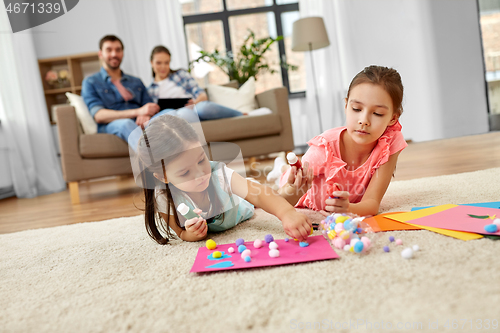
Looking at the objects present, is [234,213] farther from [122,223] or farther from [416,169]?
[416,169]

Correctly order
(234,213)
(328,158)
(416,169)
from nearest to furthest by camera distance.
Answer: (234,213) → (328,158) → (416,169)

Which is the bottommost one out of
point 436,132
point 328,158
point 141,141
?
point 436,132

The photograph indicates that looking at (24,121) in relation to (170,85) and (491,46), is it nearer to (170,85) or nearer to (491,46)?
(170,85)

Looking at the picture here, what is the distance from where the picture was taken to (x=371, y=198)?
102 cm

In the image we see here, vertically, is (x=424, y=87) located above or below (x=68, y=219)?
above

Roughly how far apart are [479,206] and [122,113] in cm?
195

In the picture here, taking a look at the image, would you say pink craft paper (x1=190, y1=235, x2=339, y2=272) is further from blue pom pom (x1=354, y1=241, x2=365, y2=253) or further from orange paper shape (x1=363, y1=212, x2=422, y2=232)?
orange paper shape (x1=363, y1=212, x2=422, y2=232)

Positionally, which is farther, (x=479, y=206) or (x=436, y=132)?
(x=436, y=132)

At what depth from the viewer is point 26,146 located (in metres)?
3.00

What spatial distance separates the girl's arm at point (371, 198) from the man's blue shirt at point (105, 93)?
5.77 feet

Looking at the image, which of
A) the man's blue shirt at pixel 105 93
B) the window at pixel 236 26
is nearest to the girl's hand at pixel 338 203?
→ the man's blue shirt at pixel 105 93

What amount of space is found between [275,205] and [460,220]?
411 millimetres

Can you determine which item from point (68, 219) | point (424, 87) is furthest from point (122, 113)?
point (424, 87)

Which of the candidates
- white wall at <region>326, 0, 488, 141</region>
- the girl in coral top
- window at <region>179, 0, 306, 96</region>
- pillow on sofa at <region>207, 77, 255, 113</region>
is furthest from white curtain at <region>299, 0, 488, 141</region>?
the girl in coral top
